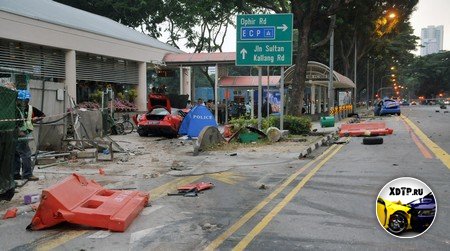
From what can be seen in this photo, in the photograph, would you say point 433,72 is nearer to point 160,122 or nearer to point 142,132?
point 142,132

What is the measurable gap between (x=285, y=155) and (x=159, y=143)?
6.25 m

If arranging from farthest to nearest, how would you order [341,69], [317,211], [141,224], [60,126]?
[341,69]
[60,126]
[317,211]
[141,224]

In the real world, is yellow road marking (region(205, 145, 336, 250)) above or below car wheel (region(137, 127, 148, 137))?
below

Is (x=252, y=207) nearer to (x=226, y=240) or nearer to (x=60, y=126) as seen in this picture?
(x=226, y=240)

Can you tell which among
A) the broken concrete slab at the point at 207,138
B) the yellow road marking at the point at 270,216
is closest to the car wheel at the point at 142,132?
the broken concrete slab at the point at 207,138

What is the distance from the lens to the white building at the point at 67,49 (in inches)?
866

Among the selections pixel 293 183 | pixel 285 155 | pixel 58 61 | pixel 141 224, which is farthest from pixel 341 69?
pixel 141 224

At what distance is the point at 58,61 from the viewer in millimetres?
25328

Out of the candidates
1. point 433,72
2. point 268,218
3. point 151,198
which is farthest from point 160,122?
point 433,72

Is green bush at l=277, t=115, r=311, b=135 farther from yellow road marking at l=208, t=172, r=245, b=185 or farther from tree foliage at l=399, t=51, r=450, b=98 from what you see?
tree foliage at l=399, t=51, r=450, b=98

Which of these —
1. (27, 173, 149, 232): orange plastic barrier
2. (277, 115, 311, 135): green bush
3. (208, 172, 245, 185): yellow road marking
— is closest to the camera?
(27, 173, 149, 232): orange plastic barrier

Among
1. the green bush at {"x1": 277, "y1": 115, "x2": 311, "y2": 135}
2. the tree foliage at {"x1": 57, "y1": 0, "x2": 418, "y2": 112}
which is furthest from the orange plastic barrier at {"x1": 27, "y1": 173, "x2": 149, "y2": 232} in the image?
the tree foliage at {"x1": 57, "y1": 0, "x2": 418, "y2": 112}

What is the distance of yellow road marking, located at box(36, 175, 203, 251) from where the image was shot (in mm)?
5812

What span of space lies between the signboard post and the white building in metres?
6.83
